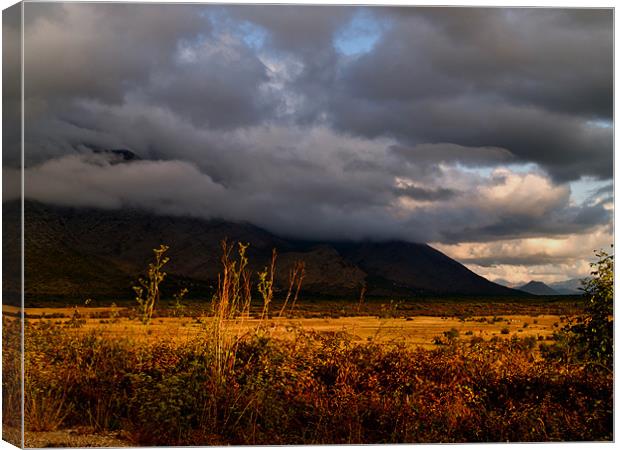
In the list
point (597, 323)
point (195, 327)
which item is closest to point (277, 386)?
point (195, 327)

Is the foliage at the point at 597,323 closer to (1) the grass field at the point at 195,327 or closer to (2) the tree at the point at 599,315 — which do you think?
(2) the tree at the point at 599,315

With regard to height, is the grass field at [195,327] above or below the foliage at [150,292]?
below

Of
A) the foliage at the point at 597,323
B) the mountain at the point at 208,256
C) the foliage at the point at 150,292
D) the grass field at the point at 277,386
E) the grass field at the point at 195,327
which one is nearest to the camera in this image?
the grass field at the point at 277,386

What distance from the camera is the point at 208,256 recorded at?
38.4 ft

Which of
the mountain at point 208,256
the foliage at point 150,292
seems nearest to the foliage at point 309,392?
the foliage at point 150,292

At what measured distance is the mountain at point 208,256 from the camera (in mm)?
9156

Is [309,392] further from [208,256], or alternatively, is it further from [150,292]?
[208,256]

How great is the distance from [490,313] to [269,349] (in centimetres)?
918

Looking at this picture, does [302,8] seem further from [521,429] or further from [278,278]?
[521,429]

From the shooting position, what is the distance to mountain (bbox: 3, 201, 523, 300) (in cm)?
916

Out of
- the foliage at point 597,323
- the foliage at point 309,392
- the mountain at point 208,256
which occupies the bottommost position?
the foliage at point 309,392

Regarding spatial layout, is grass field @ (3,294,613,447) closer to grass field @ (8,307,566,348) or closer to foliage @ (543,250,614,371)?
grass field @ (8,307,566,348)

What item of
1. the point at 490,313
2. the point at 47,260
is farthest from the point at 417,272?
the point at 47,260

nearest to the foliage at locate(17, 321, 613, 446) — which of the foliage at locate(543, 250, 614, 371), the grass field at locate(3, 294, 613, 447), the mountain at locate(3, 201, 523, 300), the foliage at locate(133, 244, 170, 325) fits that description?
the grass field at locate(3, 294, 613, 447)
